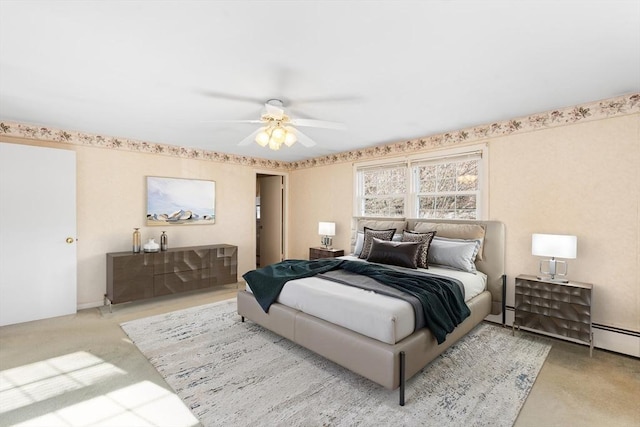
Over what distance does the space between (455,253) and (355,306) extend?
182 centimetres

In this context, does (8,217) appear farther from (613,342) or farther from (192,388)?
(613,342)

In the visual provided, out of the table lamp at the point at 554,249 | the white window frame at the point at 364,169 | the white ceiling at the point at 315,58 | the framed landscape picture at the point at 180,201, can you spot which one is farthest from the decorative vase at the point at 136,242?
the table lamp at the point at 554,249

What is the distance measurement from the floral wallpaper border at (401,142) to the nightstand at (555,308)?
1.71 metres

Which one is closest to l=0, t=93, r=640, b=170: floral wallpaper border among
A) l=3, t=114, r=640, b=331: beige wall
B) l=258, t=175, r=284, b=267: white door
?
l=3, t=114, r=640, b=331: beige wall

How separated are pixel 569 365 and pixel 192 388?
3255 mm

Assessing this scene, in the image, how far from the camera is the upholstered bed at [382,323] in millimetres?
2164

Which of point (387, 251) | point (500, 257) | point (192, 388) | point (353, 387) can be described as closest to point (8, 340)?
point (192, 388)

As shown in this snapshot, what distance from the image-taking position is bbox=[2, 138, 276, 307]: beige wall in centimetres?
420

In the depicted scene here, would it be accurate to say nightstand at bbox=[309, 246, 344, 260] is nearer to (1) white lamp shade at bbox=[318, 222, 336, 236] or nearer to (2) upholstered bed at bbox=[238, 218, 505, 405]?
(1) white lamp shade at bbox=[318, 222, 336, 236]

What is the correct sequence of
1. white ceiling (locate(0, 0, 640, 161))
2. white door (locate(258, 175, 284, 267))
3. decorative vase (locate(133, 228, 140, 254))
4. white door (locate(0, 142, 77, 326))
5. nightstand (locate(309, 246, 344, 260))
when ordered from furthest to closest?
white door (locate(258, 175, 284, 267)), nightstand (locate(309, 246, 344, 260)), decorative vase (locate(133, 228, 140, 254)), white door (locate(0, 142, 77, 326)), white ceiling (locate(0, 0, 640, 161))

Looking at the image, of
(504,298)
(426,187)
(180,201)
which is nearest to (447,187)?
(426,187)

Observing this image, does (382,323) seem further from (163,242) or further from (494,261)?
(163,242)

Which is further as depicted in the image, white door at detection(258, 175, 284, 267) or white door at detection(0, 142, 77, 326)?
white door at detection(258, 175, 284, 267)

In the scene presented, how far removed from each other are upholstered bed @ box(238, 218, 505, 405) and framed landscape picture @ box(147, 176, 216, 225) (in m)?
2.23
